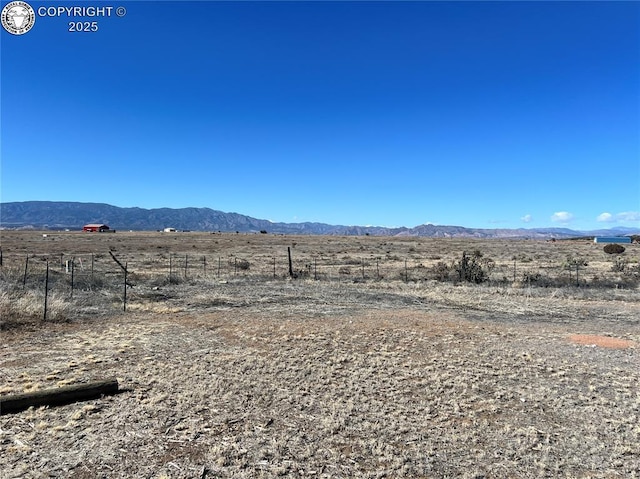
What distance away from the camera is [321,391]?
738cm

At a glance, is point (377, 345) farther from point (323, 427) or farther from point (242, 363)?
point (323, 427)

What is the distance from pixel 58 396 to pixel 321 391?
4.11m

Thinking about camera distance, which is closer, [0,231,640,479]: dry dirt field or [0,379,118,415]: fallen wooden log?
[0,231,640,479]: dry dirt field

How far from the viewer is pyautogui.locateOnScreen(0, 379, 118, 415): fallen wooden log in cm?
634

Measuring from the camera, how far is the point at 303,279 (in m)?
24.3

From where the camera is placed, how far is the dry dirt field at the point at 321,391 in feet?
17.2

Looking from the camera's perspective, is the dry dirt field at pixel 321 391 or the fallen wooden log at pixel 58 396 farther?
the fallen wooden log at pixel 58 396

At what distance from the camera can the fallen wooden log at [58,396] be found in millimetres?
6340

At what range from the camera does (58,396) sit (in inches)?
263

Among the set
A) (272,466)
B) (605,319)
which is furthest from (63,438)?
(605,319)

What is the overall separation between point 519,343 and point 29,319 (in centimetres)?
1306

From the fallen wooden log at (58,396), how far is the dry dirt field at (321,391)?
0.13 m

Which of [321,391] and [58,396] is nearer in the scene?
[58,396]

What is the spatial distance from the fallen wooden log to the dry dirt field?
13 cm
